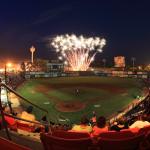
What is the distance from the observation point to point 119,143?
184 inches

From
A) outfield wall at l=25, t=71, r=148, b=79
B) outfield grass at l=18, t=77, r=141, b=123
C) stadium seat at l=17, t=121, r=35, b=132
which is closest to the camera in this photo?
stadium seat at l=17, t=121, r=35, b=132

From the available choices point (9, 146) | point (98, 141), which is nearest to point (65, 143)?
point (98, 141)

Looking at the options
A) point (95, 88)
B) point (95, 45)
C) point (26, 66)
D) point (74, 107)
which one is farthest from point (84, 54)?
point (74, 107)

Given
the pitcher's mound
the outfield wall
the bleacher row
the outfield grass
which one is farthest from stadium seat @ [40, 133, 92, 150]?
the outfield wall

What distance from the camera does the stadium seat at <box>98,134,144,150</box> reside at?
463 centimetres

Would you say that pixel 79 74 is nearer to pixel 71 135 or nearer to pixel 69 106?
pixel 69 106

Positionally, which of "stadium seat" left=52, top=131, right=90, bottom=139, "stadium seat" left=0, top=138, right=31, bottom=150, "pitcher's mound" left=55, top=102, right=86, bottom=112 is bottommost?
"pitcher's mound" left=55, top=102, right=86, bottom=112

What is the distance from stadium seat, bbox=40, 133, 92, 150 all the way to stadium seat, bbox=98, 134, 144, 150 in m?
0.18

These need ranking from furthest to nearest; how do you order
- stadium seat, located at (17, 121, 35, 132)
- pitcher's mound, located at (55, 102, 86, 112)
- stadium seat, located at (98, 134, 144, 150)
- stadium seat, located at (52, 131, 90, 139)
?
pitcher's mound, located at (55, 102, 86, 112) < stadium seat, located at (17, 121, 35, 132) < stadium seat, located at (52, 131, 90, 139) < stadium seat, located at (98, 134, 144, 150)

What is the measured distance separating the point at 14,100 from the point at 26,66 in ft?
146

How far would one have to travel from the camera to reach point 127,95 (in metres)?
32.0

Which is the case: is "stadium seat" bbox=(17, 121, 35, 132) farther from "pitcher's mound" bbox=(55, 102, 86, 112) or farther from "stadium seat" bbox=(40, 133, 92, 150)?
"pitcher's mound" bbox=(55, 102, 86, 112)

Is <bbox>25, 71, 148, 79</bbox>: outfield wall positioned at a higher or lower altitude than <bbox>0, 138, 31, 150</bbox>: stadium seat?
lower

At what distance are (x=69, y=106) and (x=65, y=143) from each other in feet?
74.7
